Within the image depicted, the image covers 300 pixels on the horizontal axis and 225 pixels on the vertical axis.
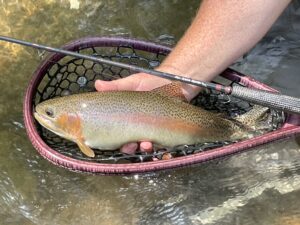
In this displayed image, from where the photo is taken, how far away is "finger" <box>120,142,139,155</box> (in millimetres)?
2127

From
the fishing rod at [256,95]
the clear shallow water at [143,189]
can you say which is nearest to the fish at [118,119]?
the fishing rod at [256,95]

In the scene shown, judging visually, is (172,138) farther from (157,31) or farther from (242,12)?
(157,31)

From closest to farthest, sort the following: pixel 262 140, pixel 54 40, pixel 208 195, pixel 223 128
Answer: pixel 262 140
pixel 223 128
pixel 208 195
pixel 54 40

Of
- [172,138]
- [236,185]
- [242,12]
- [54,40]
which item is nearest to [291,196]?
[236,185]

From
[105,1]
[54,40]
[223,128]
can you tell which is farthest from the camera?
[105,1]

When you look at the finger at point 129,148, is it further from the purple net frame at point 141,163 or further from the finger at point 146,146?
the purple net frame at point 141,163

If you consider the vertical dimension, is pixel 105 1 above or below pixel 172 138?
above

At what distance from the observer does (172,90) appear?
2156 mm

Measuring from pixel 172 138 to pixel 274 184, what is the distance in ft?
1.99

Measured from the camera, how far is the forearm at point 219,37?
7.42 feet

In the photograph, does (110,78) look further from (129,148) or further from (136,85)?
(129,148)

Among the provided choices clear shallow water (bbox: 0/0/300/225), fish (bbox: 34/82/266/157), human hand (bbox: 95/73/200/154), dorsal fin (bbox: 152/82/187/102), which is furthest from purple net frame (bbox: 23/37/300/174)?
clear shallow water (bbox: 0/0/300/225)

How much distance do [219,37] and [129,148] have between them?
63 centimetres

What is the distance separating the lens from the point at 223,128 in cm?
218
